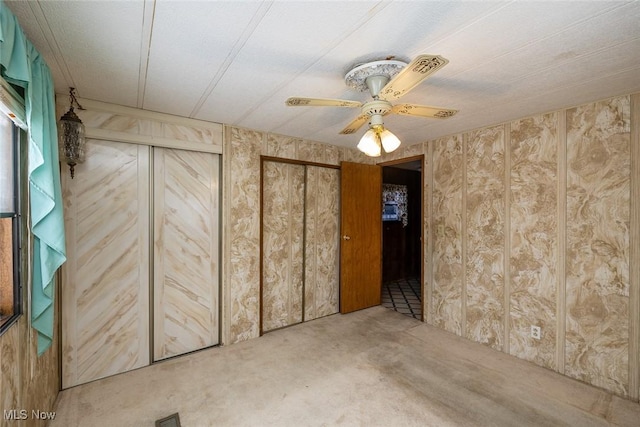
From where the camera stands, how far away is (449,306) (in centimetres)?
317

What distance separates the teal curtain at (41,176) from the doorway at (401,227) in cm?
443

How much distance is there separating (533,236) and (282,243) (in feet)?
8.61

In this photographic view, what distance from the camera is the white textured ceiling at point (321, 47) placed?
3.95ft

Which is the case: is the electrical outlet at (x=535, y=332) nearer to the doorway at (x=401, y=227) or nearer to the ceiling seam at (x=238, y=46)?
the doorway at (x=401, y=227)

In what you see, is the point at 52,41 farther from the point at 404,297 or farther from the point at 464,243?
the point at 404,297

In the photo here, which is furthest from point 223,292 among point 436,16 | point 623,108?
point 623,108

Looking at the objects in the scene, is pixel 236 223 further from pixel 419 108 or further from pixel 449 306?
pixel 449 306

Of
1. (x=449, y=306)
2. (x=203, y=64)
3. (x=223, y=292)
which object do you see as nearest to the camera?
(x=203, y=64)

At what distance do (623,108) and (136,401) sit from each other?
4371 mm

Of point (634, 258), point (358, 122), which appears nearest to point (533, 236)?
point (634, 258)

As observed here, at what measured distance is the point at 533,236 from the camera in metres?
2.53

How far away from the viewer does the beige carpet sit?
1.83m

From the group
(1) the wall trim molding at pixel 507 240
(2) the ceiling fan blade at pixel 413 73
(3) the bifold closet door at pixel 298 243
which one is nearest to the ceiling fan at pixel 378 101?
(2) the ceiling fan blade at pixel 413 73

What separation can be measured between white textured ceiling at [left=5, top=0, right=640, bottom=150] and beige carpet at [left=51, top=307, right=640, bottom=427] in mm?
2326
